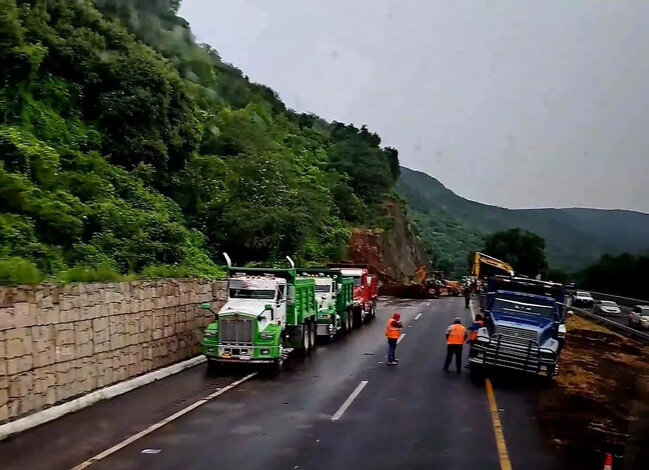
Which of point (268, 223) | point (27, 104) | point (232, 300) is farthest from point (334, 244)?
point (232, 300)

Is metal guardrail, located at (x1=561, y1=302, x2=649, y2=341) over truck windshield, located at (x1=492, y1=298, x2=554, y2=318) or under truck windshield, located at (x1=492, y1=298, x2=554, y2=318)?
under

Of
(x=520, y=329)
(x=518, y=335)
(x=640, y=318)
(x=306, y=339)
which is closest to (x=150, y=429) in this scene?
(x=518, y=335)

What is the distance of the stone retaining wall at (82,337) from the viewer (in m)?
14.1

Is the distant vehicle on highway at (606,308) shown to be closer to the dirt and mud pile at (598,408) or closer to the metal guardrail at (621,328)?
the metal guardrail at (621,328)

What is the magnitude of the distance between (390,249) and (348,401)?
2617 inches

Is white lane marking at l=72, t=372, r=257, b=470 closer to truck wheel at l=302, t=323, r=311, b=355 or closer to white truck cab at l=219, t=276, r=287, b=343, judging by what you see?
white truck cab at l=219, t=276, r=287, b=343

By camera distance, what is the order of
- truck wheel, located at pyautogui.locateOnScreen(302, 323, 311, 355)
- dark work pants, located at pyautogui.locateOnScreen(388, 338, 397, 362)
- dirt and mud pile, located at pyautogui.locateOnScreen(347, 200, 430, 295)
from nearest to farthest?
dark work pants, located at pyautogui.locateOnScreen(388, 338, 397, 362)
truck wheel, located at pyautogui.locateOnScreen(302, 323, 311, 355)
dirt and mud pile, located at pyautogui.locateOnScreen(347, 200, 430, 295)

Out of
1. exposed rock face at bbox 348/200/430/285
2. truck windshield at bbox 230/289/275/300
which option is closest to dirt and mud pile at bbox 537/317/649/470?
truck windshield at bbox 230/289/275/300

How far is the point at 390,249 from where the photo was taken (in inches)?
3302

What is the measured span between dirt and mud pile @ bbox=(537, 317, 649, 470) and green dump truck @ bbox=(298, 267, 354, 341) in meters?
9.13

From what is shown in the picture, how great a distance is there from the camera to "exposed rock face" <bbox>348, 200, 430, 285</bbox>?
7550 centimetres

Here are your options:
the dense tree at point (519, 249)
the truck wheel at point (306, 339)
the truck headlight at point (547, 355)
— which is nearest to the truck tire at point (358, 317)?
the truck wheel at point (306, 339)

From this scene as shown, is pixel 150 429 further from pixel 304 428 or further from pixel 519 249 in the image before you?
pixel 519 249

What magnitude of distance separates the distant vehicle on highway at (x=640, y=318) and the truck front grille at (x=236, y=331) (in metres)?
32.5
